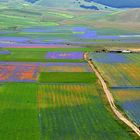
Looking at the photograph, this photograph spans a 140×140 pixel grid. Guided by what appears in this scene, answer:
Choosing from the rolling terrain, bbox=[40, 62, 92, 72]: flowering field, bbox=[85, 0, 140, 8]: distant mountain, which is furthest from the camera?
bbox=[85, 0, 140, 8]: distant mountain

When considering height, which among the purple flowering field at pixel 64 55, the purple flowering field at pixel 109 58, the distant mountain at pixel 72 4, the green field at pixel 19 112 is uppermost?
the green field at pixel 19 112

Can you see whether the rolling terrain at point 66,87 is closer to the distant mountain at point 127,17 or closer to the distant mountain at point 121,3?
the distant mountain at point 127,17

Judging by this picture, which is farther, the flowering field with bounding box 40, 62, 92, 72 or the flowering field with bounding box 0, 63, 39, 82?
the flowering field with bounding box 40, 62, 92, 72

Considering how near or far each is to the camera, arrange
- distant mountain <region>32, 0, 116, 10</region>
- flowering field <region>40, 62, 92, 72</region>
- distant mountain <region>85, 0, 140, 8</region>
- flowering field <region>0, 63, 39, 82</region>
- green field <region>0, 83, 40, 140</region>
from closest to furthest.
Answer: green field <region>0, 83, 40, 140</region> → flowering field <region>0, 63, 39, 82</region> → flowering field <region>40, 62, 92, 72</region> → distant mountain <region>32, 0, 116, 10</region> → distant mountain <region>85, 0, 140, 8</region>

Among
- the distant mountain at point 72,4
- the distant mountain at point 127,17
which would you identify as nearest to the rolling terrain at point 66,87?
the distant mountain at point 127,17

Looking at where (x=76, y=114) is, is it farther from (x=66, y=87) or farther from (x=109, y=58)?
(x=109, y=58)

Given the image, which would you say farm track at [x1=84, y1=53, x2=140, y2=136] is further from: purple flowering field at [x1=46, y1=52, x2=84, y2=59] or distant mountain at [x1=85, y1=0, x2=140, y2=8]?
distant mountain at [x1=85, y1=0, x2=140, y2=8]

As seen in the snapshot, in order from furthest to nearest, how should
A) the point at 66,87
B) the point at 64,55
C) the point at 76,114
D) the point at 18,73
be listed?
the point at 64,55, the point at 18,73, the point at 66,87, the point at 76,114

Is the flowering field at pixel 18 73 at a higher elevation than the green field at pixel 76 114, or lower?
lower

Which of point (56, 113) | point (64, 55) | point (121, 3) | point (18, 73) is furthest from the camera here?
point (121, 3)

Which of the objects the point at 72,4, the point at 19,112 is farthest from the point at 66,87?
the point at 72,4

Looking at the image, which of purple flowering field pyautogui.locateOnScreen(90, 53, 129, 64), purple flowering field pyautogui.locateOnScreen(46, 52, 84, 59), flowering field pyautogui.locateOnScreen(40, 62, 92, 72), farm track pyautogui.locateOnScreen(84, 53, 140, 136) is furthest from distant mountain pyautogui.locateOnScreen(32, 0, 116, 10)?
farm track pyautogui.locateOnScreen(84, 53, 140, 136)
